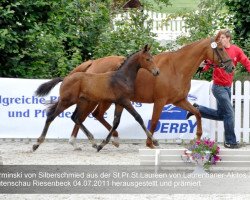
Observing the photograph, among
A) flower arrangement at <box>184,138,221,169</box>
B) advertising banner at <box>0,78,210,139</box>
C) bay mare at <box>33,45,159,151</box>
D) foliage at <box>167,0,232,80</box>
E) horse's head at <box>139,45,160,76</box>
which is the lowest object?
advertising banner at <box>0,78,210,139</box>

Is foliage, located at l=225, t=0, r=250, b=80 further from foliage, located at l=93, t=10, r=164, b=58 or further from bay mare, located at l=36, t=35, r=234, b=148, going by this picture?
bay mare, located at l=36, t=35, r=234, b=148

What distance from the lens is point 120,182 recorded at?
11.1 m

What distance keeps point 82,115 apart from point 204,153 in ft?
10.4

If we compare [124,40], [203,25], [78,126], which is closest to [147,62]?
[78,126]

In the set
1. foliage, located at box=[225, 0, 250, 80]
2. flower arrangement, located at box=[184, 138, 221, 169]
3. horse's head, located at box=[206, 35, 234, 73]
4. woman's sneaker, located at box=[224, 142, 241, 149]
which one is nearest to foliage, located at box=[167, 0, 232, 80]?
foliage, located at box=[225, 0, 250, 80]

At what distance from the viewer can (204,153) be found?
38.5ft

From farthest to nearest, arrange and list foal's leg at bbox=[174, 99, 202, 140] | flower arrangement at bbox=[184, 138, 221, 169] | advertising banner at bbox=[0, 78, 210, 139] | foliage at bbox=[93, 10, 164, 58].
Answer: foliage at bbox=[93, 10, 164, 58]
advertising banner at bbox=[0, 78, 210, 139]
foal's leg at bbox=[174, 99, 202, 140]
flower arrangement at bbox=[184, 138, 221, 169]

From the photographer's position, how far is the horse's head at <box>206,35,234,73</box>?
45.8 feet

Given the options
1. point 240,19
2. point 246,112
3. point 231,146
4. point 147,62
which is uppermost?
point 147,62

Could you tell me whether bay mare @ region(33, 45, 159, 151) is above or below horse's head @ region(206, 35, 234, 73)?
below

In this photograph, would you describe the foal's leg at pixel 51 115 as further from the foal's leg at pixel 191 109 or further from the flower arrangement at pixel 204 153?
the flower arrangement at pixel 204 153

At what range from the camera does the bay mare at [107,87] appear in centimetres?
1378

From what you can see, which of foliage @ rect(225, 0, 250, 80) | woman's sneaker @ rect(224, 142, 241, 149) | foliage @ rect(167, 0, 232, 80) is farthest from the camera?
foliage @ rect(225, 0, 250, 80)

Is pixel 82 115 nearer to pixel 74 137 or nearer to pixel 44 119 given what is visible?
pixel 74 137
